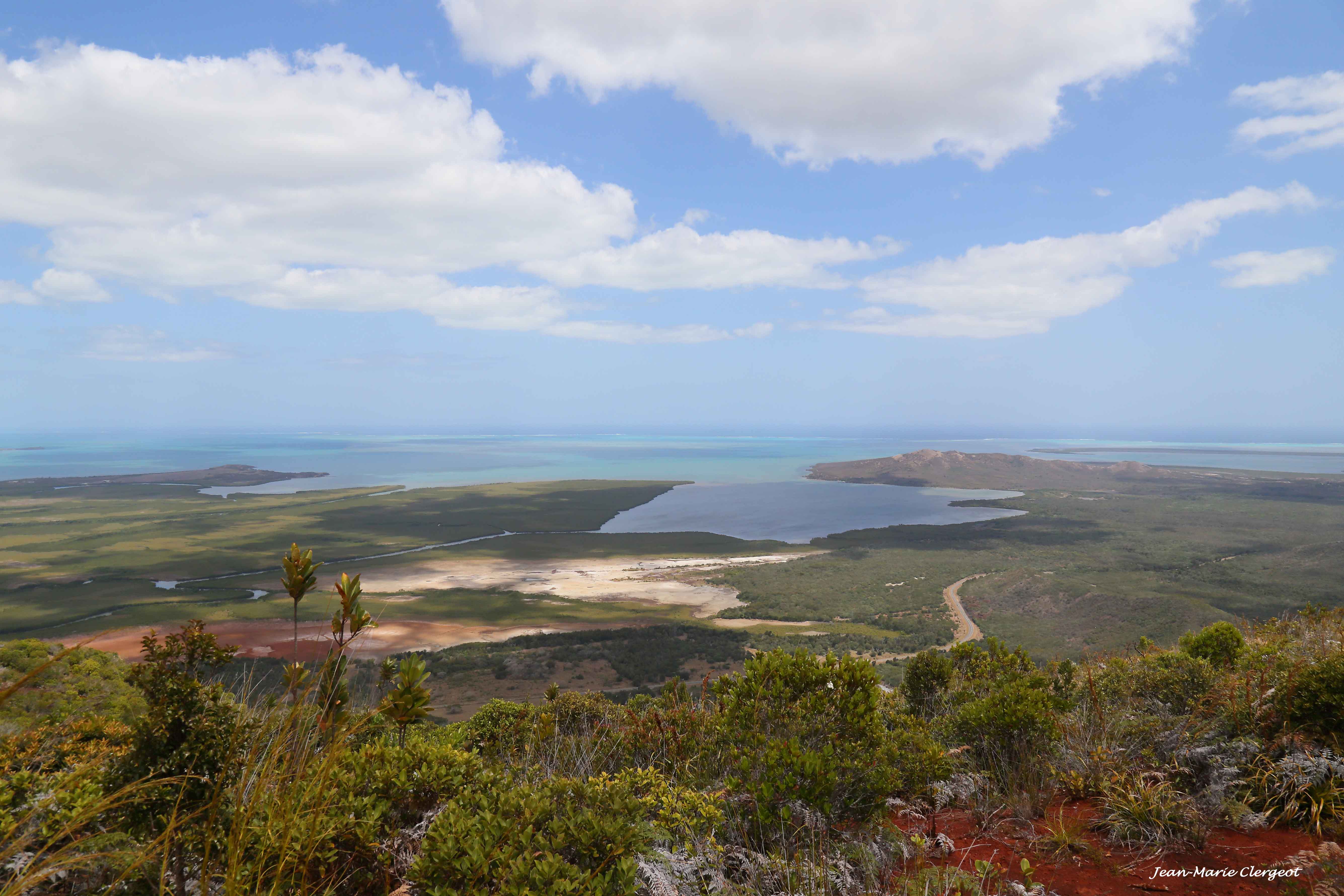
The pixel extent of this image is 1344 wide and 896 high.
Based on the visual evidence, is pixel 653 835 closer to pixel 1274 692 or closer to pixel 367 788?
pixel 367 788

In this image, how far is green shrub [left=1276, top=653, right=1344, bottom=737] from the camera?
14.7ft

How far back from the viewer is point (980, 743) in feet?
19.4

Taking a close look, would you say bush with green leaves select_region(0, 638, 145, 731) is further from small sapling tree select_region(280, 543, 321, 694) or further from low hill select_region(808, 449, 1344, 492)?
low hill select_region(808, 449, 1344, 492)

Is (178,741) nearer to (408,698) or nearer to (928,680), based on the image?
(408,698)

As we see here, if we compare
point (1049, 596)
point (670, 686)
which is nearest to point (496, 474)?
point (1049, 596)

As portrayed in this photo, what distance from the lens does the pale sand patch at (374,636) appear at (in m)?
29.8

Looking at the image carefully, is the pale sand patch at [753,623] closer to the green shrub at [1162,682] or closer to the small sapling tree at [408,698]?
the green shrub at [1162,682]

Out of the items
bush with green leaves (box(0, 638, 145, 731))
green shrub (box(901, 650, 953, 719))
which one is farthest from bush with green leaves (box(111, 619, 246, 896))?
green shrub (box(901, 650, 953, 719))

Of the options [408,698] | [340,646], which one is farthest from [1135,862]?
[340,646]

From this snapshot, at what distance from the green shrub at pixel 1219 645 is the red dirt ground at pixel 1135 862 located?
5.95 metres

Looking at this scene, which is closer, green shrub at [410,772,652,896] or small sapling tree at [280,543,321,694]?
small sapling tree at [280,543,321,694]

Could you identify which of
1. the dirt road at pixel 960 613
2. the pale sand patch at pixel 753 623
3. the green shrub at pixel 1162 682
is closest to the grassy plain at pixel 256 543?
the pale sand patch at pixel 753 623

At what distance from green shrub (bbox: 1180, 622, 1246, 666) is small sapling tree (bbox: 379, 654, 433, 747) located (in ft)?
33.6

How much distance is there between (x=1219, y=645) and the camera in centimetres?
933
